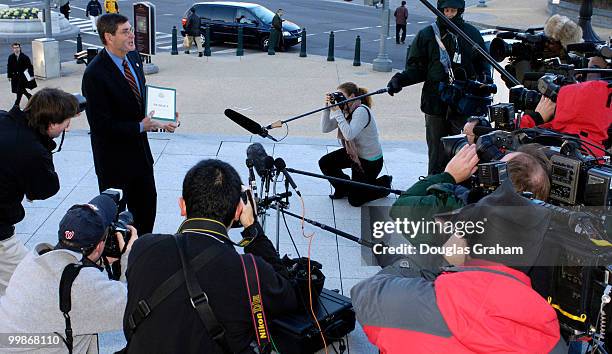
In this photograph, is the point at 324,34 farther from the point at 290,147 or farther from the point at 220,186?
the point at 220,186

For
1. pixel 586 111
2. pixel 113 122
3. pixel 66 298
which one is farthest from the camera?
pixel 113 122

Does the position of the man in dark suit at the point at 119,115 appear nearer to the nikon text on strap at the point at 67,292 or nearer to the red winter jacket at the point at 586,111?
the nikon text on strap at the point at 67,292

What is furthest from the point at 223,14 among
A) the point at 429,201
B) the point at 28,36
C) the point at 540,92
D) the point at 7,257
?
the point at 429,201

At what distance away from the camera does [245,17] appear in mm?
23156

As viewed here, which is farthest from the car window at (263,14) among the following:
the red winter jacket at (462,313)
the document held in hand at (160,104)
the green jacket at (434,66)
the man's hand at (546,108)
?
the red winter jacket at (462,313)

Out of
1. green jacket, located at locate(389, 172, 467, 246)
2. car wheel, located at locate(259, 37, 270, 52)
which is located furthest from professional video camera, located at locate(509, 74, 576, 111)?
car wheel, located at locate(259, 37, 270, 52)

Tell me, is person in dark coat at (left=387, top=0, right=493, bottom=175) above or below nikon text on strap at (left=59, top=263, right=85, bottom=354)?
above

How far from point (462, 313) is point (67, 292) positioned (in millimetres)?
1819

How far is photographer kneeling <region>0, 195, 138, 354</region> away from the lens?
3.38 meters

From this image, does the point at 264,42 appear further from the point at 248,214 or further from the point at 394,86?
the point at 248,214

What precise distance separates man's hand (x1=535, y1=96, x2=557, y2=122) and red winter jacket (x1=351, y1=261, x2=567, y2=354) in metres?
3.15

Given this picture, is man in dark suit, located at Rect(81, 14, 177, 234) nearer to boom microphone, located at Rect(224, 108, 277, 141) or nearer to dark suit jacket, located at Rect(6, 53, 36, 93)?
boom microphone, located at Rect(224, 108, 277, 141)

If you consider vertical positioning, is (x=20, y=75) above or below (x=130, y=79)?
below

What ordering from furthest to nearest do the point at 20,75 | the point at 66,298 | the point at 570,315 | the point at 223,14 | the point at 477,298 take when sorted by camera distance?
1. the point at 223,14
2. the point at 20,75
3. the point at 570,315
4. the point at 66,298
5. the point at 477,298
